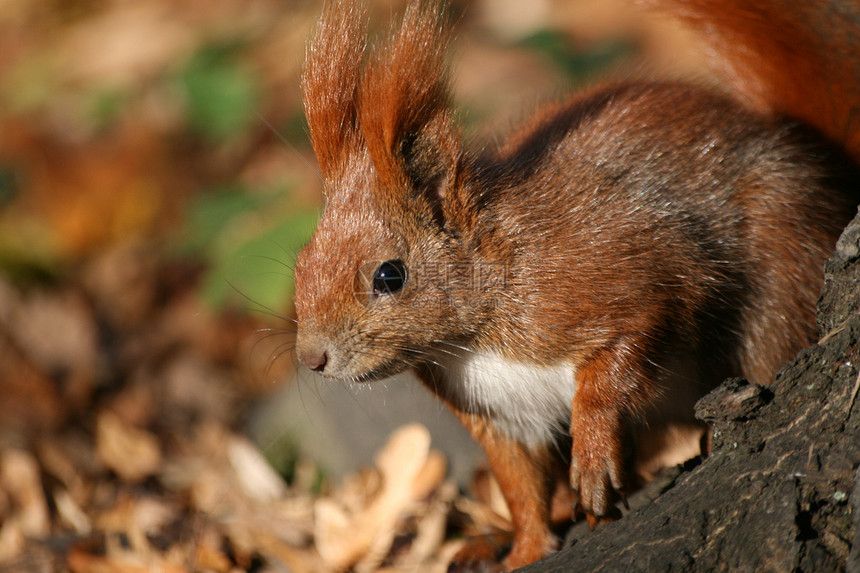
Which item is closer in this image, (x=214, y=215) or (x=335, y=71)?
(x=335, y=71)

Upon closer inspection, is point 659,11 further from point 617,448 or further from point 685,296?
point 617,448

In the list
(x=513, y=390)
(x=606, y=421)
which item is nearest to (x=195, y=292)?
(x=513, y=390)

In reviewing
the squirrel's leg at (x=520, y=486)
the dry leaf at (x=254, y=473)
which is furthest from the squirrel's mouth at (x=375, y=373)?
the dry leaf at (x=254, y=473)

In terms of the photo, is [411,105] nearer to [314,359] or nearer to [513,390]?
[314,359]

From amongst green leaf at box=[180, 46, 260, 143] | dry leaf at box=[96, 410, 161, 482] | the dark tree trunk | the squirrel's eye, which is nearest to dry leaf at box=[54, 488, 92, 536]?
dry leaf at box=[96, 410, 161, 482]

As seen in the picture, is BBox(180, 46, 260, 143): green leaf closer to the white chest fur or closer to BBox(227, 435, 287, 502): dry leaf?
BBox(227, 435, 287, 502): dry leaf

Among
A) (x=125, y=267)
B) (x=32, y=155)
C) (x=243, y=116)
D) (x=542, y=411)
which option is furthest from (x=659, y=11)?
(x=32, y=155)
